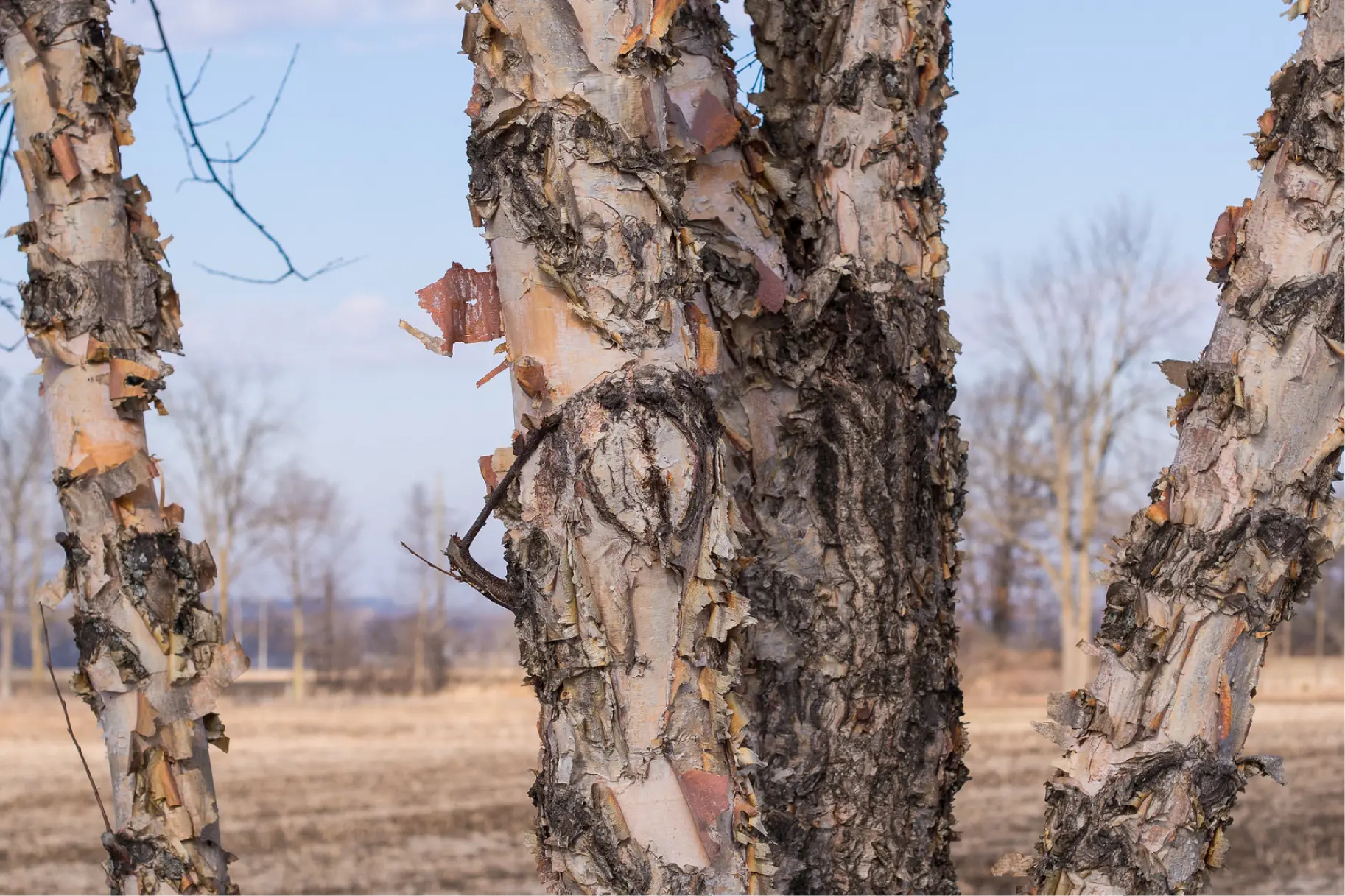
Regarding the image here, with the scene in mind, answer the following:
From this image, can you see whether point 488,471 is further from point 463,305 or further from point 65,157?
point 65,157

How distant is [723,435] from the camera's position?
1.63m

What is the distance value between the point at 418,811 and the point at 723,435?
901 cm

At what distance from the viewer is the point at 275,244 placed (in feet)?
10.0

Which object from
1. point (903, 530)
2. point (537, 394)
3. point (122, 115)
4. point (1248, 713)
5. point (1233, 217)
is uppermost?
point (122, 115)

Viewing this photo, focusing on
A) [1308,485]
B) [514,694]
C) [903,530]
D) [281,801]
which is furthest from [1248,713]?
[514,694]

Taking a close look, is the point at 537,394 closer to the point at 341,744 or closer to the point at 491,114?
the point at 491,114

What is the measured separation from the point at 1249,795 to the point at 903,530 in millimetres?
10302

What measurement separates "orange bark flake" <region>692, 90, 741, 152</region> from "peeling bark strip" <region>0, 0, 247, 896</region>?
43.4 inches

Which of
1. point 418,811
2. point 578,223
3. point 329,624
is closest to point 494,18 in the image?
point 578,223

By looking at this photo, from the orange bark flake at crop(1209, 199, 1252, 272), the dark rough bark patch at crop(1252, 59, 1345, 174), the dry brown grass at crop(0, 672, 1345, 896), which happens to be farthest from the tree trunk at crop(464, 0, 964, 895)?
the dry brown grass at crop(0, 672, 1345, 896)

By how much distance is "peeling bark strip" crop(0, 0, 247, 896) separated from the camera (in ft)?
6.69

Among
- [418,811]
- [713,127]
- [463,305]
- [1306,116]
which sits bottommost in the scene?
[418,811]

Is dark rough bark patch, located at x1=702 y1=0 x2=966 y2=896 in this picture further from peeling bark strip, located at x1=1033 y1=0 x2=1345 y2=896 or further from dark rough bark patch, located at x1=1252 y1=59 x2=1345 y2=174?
dark rough bark patch, located at x1=1252 y1=59 x2=1345 y2=174

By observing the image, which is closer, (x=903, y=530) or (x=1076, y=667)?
(x=903, y=530)
